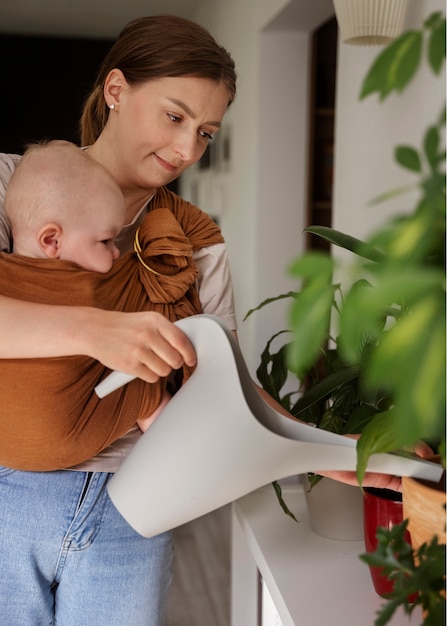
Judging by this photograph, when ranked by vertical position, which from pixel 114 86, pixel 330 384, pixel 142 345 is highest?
pixel 114 86

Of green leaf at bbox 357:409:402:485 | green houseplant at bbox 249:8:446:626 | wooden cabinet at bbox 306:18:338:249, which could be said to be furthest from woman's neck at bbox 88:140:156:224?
wooden cabinet at bbox 306:18:338:249

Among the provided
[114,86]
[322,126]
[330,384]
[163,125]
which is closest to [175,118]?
[163,125]

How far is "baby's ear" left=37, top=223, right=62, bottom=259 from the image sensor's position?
1.05m

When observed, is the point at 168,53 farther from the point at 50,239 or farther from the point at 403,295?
the point at 403,295

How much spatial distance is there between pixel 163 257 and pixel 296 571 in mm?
523

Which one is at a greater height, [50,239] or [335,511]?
[50,239]

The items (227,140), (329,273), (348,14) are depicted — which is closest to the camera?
(329,273)

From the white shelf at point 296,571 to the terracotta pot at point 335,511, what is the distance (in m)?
0.01

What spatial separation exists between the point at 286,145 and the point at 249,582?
255 centimetres

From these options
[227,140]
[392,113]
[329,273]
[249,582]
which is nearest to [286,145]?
[227,140]

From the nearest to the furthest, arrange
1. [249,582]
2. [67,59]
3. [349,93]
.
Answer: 1. [249,582]
2. [349,93]
3. [67,59]

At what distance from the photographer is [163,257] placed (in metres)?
1.19

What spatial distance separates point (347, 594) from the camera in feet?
3.44

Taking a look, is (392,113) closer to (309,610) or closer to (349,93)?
(349,93)
